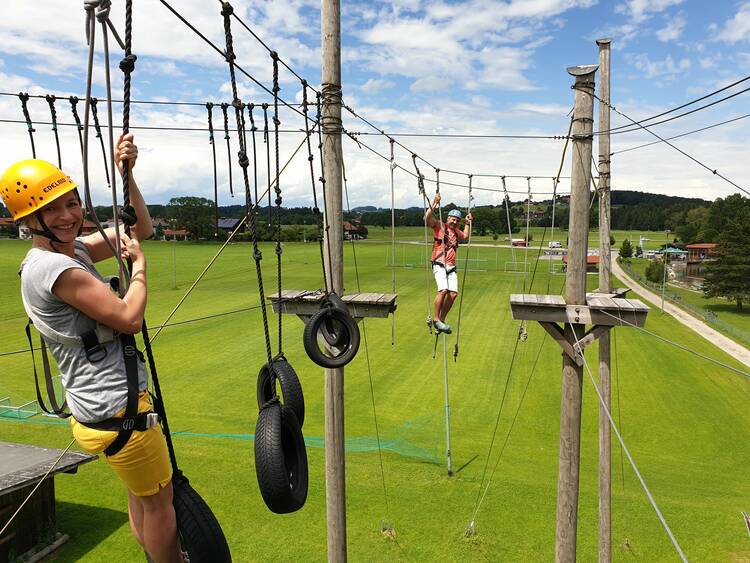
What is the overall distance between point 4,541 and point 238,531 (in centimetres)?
394

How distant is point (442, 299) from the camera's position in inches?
379

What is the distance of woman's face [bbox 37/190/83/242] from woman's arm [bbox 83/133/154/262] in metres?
0.20

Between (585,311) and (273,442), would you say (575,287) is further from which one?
(273,442)

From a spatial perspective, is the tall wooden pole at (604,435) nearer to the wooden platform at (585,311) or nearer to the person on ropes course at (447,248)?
the wooden platform at (585,311)

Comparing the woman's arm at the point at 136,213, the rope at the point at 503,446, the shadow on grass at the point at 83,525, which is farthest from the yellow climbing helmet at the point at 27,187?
the rope at the point at 503,446

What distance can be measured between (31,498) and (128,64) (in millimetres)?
10036

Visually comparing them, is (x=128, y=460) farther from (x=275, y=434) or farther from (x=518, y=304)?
(x=518, y=304)

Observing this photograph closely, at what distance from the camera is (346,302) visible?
637cm

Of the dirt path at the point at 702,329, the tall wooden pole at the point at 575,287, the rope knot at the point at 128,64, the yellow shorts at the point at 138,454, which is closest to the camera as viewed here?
Result: the yellow shorts at the point at 138,454

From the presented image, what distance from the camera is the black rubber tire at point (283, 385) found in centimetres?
362

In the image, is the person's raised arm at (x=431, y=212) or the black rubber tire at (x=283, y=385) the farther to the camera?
the person's raised arm at (x=431, y=212)

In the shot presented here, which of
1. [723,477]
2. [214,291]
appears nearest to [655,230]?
[214,291]

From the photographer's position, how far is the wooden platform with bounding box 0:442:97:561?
8.24 m

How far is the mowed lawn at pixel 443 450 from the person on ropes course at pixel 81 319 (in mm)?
8263
